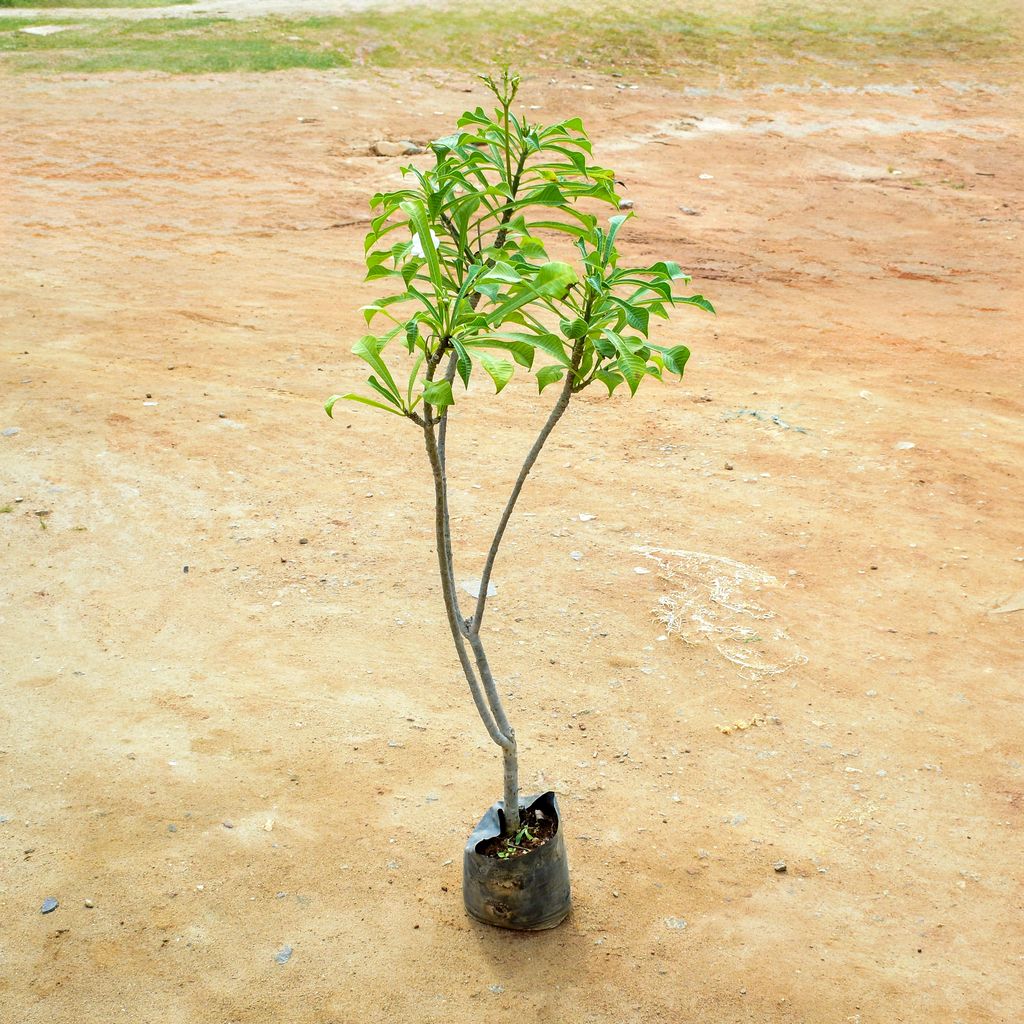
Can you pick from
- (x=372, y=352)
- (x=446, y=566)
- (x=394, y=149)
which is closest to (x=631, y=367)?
Result: (x=372, y=352)

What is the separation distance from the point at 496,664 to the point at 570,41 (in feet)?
44.4

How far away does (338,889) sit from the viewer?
10.4ft

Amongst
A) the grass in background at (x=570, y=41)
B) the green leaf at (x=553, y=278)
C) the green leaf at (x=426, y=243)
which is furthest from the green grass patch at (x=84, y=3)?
the green leaf at (x=553, y=278)

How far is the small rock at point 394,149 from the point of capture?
11367 millimetres

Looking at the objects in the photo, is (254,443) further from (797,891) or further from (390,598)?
(797,891)

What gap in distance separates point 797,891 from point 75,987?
6.62 ft

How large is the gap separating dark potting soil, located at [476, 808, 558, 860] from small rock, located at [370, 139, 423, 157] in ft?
31.3

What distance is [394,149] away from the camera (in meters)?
11.4

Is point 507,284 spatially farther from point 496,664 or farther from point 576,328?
point 496,664

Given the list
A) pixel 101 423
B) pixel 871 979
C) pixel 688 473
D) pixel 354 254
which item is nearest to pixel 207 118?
pixel 354 254

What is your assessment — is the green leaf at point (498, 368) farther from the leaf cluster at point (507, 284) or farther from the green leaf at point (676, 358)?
the green leaf at point (676, 358)

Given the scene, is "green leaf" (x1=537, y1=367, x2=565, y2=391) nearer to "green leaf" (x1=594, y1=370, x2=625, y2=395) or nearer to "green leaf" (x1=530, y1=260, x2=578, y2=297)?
"green leaf" (x1=594, y1=370, x2=625, y2=395)

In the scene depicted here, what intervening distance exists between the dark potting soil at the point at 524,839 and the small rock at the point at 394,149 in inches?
375

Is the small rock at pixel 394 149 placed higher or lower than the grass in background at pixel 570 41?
lower
